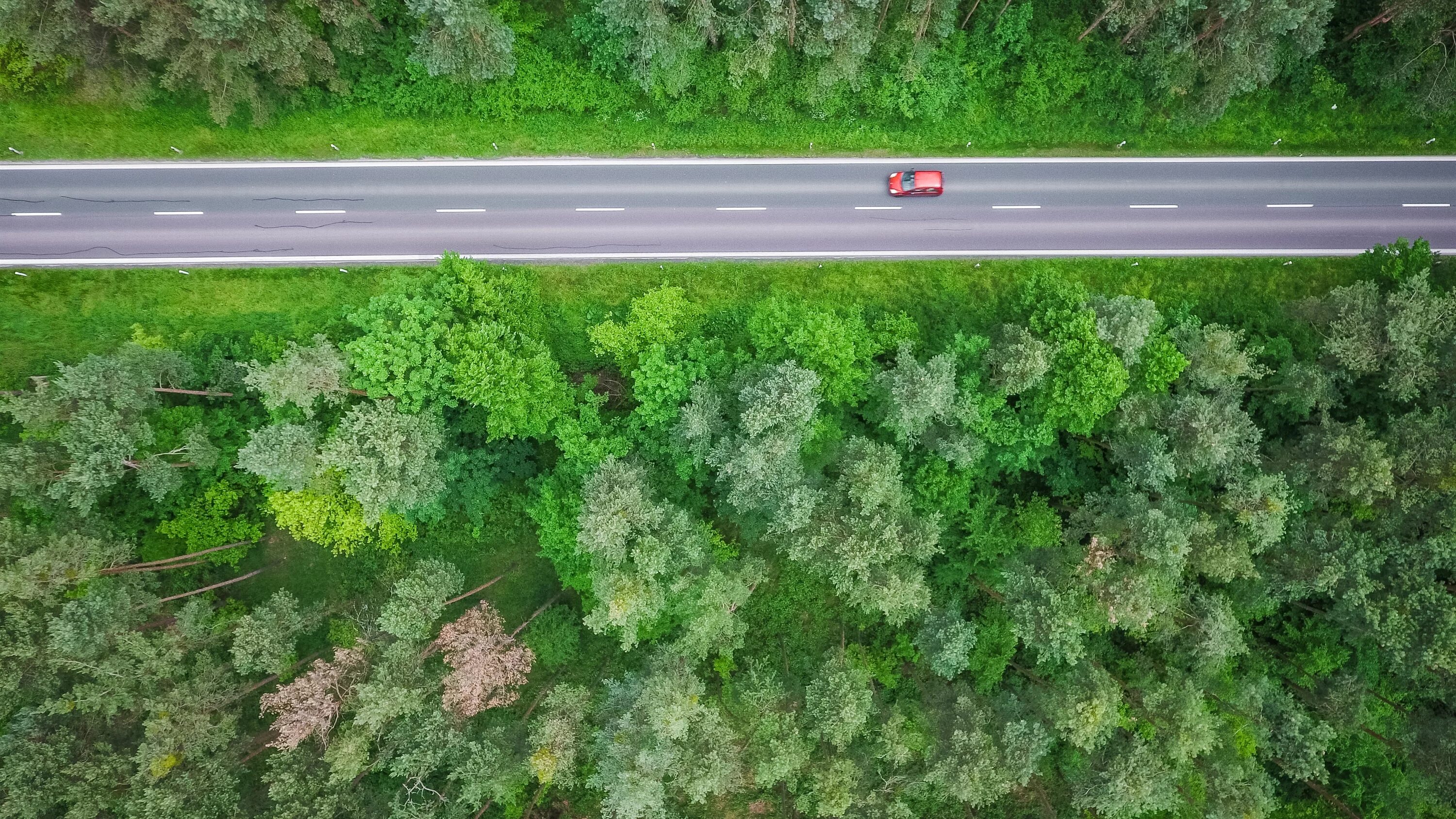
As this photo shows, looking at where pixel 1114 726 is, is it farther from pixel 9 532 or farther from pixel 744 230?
pixel 9 532

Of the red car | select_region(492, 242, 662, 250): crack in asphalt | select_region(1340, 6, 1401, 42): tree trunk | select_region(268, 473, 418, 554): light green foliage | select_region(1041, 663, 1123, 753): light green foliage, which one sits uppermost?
select_region(1340, 6, 1401, 42): tree trunk

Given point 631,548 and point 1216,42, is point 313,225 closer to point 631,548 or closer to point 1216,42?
point 631,548

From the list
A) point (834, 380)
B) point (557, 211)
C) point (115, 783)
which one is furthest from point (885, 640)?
point (115, 783)

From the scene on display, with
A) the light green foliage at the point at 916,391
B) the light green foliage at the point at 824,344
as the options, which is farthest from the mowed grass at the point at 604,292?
the light green foliage at the point at 916,391

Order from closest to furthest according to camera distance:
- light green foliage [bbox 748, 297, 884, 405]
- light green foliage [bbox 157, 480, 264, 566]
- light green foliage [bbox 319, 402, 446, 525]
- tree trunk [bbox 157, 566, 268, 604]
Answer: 1. light green foliage [bbox 319, 402, 446, 525]
2. light green foliage [bbox 748, 297, 884, 405]
3. tree trunk [bbox 157, 566, 268, 604]
4. light green foliage [bbox 157, 480, 264, 566]

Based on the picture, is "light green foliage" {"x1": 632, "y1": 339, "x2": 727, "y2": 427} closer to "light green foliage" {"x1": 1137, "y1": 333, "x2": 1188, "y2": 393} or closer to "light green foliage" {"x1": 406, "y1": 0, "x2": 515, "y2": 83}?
"light green foliage" {"x1": 406, "y1": 0, "x2": 515, "y2": 83}

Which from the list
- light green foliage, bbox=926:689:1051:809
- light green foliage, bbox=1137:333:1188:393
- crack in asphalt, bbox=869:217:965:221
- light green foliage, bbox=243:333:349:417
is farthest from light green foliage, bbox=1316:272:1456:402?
light green foliage, bbox=243:333:349:417
